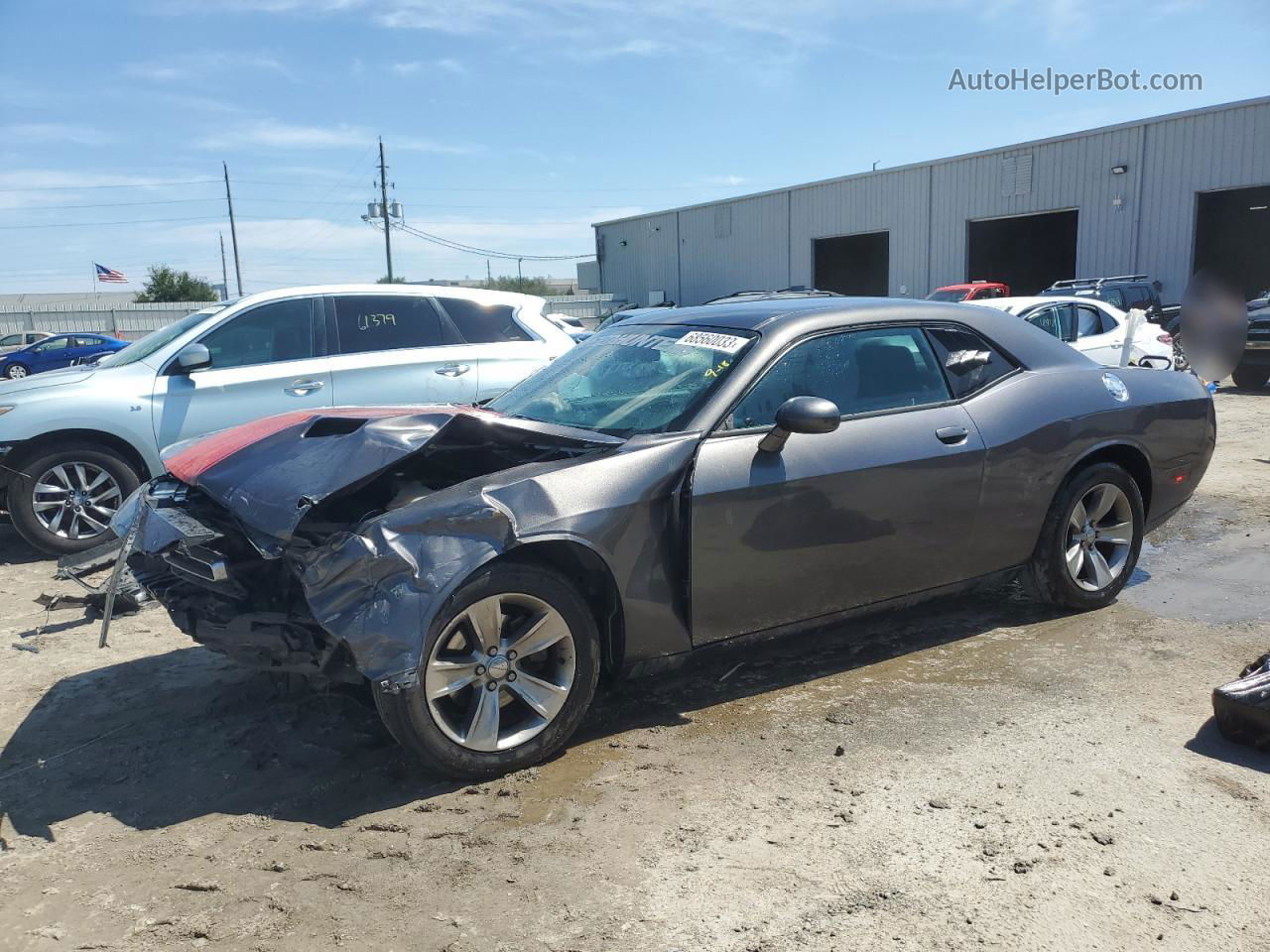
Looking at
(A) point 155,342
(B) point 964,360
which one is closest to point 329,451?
(B) point 964,360

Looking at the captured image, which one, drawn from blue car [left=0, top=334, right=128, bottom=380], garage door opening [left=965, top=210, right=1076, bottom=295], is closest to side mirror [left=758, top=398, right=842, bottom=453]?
blue car [left=0, top=334, right=128, bottom=380]

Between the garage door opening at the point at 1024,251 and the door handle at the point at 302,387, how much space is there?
28.9 metres

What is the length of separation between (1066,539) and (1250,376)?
45.6 ft

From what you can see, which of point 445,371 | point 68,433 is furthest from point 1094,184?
point 68,433

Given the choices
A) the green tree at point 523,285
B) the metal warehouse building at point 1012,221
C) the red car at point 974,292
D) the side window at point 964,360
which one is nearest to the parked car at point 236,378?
the side window at point 964,360

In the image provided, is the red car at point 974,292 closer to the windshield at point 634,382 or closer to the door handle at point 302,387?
the door handle at point 302,387

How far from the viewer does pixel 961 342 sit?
4637 millimetres

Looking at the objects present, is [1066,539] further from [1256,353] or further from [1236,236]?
[1236,236]

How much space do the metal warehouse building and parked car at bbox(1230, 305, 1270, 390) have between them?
1018 cm

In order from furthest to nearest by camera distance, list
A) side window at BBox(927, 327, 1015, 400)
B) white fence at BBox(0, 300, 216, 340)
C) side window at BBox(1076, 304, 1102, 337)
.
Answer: white fence at BBox(0, 300, 216, 340)
side window at BBox(1076, 304, 1102, 337)
side window at BBox(927, 327, 1015, 400)

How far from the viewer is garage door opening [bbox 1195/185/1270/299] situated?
88.7 ft

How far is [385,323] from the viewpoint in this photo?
7383 millimetres

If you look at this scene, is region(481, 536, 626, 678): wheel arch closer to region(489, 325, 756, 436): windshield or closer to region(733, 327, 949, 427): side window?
region(489, 325, 756, 436): windshield

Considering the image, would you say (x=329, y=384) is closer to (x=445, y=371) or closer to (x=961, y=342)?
(x=445, y=371)
